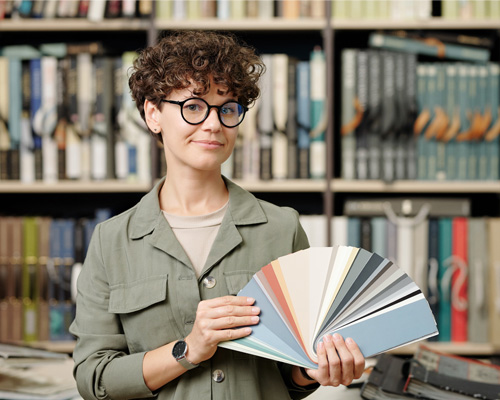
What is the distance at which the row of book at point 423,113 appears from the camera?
5.98 ft

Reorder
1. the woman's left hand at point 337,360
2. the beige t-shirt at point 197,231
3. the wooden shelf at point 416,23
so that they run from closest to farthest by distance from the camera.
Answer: the woman's left hand at point 337,360, the beige t-shirt at point 197,231, the wooden shelf at point 416,23

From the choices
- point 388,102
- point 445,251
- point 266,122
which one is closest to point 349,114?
point 388,102

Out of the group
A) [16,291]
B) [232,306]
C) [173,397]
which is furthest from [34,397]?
[16,291]

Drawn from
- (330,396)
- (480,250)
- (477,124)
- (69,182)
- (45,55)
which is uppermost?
(45,55)

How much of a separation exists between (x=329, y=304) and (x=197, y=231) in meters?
0.23

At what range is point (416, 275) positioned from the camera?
6.06ft

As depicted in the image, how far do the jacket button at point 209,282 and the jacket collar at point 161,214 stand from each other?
0.09m

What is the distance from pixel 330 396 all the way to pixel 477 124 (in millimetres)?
1074

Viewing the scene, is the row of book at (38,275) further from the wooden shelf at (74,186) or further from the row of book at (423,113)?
the row of book at (423,113)

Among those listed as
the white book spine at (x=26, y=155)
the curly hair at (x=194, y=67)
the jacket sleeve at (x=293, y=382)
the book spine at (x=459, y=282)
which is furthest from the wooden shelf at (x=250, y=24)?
the jacket sleeve at (x=293, y=382)

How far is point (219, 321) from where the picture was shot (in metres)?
0.77

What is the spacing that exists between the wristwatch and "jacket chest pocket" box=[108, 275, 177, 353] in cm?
4

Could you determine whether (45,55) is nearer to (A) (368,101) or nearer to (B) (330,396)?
(A) (368,101)

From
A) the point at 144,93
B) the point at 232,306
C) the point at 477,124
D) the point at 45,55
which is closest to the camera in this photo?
the point at 232,306
